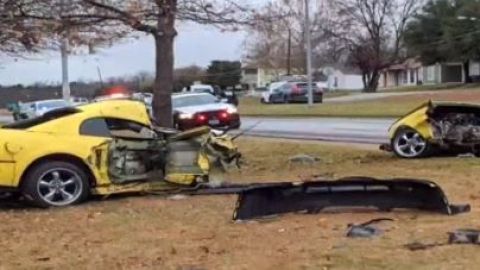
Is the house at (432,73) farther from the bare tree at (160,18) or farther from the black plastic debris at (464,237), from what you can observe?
the black plastic debris at (464,237)

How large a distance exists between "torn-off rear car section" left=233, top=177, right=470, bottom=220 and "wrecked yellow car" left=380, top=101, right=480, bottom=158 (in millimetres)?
6133

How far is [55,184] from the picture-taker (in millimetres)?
10734

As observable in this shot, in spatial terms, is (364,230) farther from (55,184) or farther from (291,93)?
(291,93)

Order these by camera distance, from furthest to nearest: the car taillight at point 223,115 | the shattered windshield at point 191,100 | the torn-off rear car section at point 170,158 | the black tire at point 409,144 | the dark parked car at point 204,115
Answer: the shattered windshield at point 191,100 < the car taillight at point 223,115 < the dark parked car at point 204,115 < the black tire at point 409,144 < the torn-off rear car section at point 170,158

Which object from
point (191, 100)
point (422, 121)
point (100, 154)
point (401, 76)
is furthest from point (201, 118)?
point (401, 76)

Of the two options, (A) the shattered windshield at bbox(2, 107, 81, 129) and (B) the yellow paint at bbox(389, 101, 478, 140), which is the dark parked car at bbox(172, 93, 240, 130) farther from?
(A) the shattered windshield at bbox(2, 107, 81, 129)

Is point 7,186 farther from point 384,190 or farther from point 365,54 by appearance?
point 365,54

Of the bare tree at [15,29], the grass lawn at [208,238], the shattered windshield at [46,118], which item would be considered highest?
the bare tree at [15,29]

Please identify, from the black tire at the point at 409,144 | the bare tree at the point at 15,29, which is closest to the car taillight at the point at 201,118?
the bare tree at the point at 15,29

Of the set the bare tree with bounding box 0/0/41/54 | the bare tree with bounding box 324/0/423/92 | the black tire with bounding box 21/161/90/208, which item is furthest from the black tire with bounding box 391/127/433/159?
the bare tree with bounding box 324/0/423/92

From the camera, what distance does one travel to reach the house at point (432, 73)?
3474 inches

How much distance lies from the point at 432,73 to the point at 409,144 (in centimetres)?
9386

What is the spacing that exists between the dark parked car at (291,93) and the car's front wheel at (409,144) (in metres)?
43.2

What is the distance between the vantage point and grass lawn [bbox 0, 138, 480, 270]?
22.1ft
